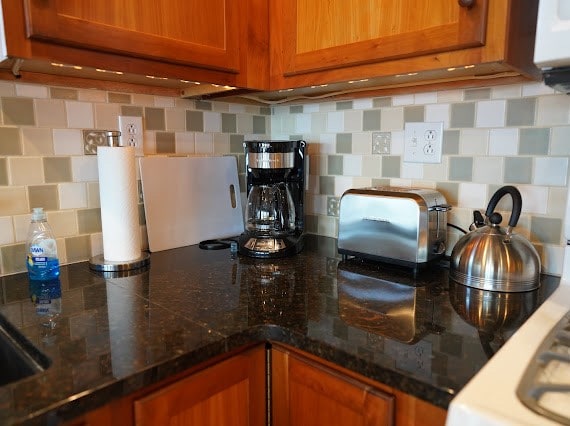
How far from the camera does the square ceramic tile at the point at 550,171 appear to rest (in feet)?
3.26

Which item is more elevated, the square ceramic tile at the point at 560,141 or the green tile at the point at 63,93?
the green tile at the point at 63,93

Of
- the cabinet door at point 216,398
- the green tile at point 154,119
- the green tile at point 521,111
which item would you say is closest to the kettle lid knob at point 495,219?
the green tile at point 521,111

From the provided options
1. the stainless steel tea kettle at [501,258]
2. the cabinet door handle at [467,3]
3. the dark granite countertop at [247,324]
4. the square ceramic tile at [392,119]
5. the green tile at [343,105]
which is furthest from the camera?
the green tile at [343,105]

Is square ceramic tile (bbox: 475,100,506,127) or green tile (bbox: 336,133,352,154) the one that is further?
green tile (bbox: 336,133,352,154)

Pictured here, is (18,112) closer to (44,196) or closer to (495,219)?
(44,196)

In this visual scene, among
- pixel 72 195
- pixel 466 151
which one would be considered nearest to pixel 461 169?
pixel 466 151

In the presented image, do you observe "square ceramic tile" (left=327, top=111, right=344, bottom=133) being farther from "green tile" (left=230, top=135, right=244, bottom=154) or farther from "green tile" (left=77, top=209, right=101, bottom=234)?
"green tile" (left=77, top=209, right=101, bottom=234)

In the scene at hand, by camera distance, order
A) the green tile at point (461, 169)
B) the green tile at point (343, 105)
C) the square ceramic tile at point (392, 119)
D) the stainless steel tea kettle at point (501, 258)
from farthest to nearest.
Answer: the green tile at point (343, 105), the square ceramic tile at point (392, 119), the green tile at point (461, 169), the stainless steel tea kettle at point (501, 258)

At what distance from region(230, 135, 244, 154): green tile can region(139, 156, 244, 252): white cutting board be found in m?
0.04

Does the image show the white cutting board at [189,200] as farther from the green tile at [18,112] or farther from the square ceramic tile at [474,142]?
the square ceramic tile at [474,142]

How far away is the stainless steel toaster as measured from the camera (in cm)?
104

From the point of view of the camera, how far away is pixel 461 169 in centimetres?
115

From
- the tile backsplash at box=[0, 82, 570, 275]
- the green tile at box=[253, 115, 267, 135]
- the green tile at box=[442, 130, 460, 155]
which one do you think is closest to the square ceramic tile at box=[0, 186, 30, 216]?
the tile backsplash at box=[0, 82, 570, 275]

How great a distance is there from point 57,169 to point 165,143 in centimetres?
32
